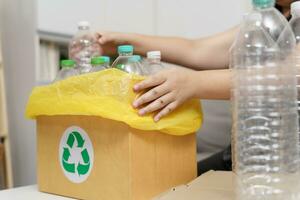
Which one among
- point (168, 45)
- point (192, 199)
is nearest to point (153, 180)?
point (192, 199)

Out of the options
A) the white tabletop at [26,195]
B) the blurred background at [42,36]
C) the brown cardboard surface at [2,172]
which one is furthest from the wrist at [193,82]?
the brown cardboard surface at [2,172]

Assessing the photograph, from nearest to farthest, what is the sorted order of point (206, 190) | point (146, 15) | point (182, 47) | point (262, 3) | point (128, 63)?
point (262, 3) → point (206, 190) → point (128, 63) → point (182, 47) → point (146, 15)

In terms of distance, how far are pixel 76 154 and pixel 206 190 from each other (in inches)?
13.0

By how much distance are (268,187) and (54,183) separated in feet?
1.83

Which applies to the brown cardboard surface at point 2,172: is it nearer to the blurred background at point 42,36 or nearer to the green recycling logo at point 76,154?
the blurred background at point 42,36

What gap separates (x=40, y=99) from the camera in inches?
41.9

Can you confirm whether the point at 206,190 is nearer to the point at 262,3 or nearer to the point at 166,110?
the point at 166,110

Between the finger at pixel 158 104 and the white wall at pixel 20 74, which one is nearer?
the finger at pixel 158 104

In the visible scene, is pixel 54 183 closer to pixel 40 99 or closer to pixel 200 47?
pixel 40 99

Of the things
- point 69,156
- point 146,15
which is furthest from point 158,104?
point 146,15

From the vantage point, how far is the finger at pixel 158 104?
3.08 ft

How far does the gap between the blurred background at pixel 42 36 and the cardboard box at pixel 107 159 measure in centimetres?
88

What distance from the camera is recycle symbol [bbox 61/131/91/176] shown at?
3.28 feet

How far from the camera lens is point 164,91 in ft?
3.14
